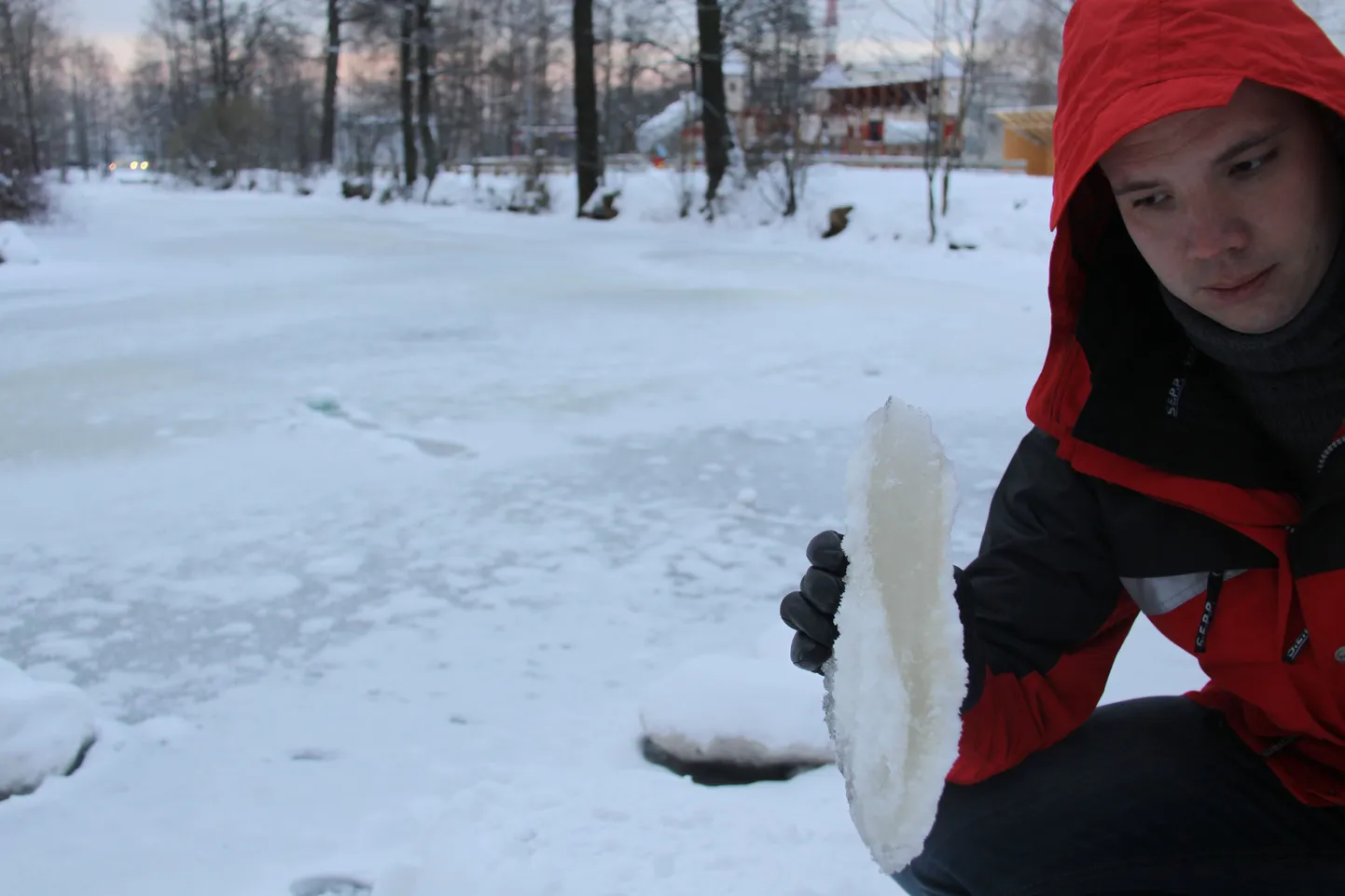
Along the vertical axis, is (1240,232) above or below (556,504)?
above

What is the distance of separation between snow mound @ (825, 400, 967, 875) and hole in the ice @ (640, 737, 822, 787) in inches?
34.0

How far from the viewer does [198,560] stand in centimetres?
288

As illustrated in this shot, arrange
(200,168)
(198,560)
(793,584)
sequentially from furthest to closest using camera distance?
(200,168) → (198,560) → (793,584)

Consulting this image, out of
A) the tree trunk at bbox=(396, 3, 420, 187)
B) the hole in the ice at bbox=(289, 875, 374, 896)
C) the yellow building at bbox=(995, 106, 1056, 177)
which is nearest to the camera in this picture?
the hole in the ice at bbox=(289, 875, 374, 896)

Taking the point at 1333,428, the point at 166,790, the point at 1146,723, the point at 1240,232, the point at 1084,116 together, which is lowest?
the point at 166,790

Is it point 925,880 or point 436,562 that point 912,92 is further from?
point 925,880

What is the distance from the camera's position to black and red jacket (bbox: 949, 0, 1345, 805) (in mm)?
1147

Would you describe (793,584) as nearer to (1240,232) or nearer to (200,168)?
(1240,232)

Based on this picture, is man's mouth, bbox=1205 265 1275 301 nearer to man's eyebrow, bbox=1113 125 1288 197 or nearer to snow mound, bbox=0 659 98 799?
man's eyebrow, bbox=1113 125 1288 197

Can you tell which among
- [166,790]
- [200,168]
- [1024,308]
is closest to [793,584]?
[166,790]

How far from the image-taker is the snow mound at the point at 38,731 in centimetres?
184

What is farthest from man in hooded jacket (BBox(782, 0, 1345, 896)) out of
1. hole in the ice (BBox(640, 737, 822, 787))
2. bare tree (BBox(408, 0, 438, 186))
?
bare tree (BBox(408, 0, 438, 186))

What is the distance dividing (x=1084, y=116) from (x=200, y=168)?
39.4 meters

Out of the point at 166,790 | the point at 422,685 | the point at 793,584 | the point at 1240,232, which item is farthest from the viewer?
the point at 793,584
